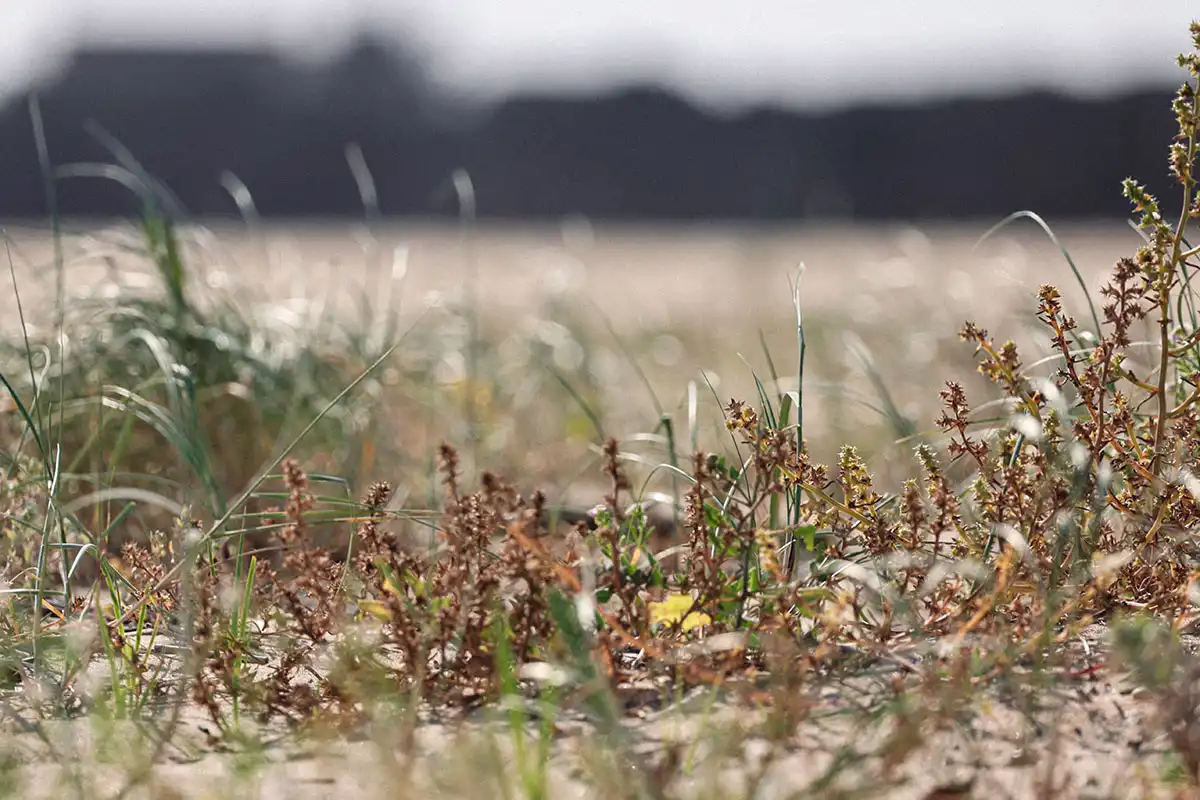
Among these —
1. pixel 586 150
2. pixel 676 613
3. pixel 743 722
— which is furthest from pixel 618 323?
pixel 586 150

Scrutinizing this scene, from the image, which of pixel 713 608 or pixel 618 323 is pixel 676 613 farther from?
pixel 618 323

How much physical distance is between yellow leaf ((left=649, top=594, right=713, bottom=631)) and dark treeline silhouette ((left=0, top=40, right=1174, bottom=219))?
20.7 m

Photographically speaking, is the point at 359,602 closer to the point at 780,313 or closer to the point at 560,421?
the point at 560,421

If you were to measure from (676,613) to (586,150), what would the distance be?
2682 cm

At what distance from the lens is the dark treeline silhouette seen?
80.2 ft

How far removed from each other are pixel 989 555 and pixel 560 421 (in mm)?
2114

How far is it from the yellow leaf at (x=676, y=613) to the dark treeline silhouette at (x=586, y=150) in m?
20.7

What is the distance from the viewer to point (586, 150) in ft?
90.8

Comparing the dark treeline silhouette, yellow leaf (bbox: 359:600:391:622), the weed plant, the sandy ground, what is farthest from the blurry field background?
the dark treeline silhouette

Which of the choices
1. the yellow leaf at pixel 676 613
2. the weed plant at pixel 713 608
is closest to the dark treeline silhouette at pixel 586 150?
the weed plant at pixel 713 608

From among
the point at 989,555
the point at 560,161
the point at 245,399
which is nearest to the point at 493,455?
the point at 245,399

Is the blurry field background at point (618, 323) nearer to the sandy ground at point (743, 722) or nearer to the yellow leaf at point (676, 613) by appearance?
the sandy ground at point (743, 722)

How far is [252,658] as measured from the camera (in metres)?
1.63

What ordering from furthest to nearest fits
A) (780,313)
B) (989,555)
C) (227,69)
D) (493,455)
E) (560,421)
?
(227,69)
(780,313)
(560,421)
(493,455)
(989,555)
